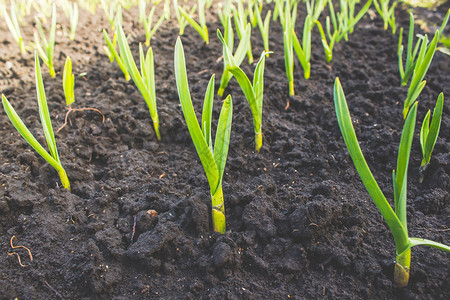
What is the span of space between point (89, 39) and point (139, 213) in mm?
1995

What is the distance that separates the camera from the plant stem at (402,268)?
3.08 feet

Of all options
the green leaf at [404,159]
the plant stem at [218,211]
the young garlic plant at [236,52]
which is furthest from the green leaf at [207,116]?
the green leaf at [404,159]

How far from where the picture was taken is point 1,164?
57.6 inches

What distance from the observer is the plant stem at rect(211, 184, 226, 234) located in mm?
1120

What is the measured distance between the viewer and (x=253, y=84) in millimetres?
1397

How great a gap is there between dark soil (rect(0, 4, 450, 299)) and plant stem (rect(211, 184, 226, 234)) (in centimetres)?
4

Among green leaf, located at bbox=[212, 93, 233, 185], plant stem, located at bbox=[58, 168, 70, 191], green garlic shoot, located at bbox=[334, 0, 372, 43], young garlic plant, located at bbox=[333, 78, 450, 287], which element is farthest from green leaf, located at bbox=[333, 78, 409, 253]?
green garlic shoot, located at bbox=[334, 0, 372, 43]

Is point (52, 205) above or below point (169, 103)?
below

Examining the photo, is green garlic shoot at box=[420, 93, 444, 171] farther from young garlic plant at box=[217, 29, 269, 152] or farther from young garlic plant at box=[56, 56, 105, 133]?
young garlic plant at box=[56, 56, 105, 133]

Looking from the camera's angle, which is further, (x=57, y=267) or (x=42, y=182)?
(x=42, y=182)

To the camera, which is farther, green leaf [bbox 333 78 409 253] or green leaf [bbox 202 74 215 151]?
green leaf [bbox 202 74 215 151]

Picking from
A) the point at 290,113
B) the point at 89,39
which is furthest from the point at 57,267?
the point at 89,39

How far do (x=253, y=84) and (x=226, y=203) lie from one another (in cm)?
48

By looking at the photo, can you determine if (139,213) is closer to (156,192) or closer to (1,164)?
(156,192)
